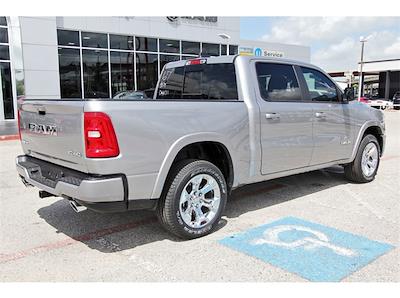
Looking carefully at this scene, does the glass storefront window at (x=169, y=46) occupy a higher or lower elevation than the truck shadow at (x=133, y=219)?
higher

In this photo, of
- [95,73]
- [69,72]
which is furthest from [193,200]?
[95,73]

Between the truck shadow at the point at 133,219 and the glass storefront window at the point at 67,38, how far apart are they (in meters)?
13.3

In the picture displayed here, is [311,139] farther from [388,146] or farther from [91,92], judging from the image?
[91,92]

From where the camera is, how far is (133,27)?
1872cm

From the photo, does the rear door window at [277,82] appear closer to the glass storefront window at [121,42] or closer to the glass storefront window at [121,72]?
the glass storefront window at [121,72]

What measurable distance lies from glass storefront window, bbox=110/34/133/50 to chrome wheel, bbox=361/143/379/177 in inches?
572

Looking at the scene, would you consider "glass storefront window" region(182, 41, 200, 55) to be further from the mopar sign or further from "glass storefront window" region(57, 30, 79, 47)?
"glass storefront window" region(57, 30, 79, 47)

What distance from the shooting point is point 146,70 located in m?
19.8

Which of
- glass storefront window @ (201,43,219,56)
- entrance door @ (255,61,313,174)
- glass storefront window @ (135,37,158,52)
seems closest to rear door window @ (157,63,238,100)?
entrance door @ (255,61,313,174)

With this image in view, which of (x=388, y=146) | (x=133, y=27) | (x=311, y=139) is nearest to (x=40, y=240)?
(x=311, y=139)

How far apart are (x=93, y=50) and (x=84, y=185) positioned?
51.4 ft

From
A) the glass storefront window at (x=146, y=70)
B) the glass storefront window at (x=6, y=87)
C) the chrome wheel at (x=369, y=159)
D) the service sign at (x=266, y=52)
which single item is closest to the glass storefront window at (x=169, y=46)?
the glass storefront window at (x=146, y=70)

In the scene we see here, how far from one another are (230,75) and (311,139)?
1430mm

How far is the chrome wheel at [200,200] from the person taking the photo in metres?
3.95
